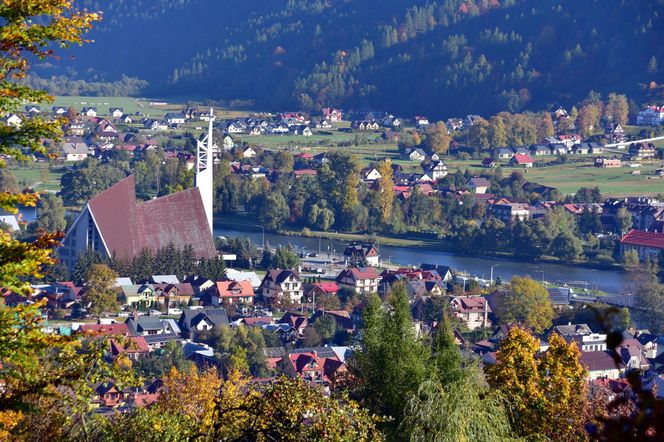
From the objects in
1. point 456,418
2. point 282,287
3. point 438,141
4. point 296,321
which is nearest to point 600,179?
point 438,141

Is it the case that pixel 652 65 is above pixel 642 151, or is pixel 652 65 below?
above

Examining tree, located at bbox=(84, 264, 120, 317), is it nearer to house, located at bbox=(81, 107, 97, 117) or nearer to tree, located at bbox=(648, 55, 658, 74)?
house, located at bbox=(81, 107, 97, 117)

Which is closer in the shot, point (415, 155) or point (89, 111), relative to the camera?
point (415, 155)

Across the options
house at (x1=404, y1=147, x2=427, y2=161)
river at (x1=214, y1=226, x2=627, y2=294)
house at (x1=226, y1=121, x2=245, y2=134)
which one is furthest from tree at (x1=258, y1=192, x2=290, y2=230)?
house at (x1=226, y1=121, x2=245, y2=134)

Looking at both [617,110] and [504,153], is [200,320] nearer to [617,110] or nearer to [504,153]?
[504,153]

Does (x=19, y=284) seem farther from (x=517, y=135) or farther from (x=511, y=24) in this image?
(x=511, y=24)

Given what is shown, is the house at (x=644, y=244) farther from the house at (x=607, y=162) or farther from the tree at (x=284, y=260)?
the house at (x=607, y=162)

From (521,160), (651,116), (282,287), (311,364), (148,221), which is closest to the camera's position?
(311,364)
